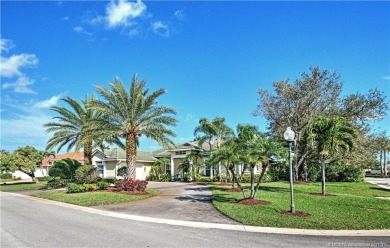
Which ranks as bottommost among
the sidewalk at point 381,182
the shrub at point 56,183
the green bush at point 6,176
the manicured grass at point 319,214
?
the green bush at point 6,176

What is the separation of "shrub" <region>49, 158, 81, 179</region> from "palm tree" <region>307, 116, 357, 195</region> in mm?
25356

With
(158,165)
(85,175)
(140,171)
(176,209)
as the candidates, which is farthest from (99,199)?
(140,171)

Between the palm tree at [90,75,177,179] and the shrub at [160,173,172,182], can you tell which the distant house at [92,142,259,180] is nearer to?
the shrub at [160,173,172,182]

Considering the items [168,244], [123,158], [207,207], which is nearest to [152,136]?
[207,207]

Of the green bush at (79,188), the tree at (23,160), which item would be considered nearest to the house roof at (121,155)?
the tree at (23,160)

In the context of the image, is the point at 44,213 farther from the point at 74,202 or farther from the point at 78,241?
the point at 78,241

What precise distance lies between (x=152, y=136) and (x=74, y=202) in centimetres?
784

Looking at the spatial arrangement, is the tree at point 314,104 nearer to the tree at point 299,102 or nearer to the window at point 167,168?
the tree at point 299,102

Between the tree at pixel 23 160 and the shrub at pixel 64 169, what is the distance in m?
7.06

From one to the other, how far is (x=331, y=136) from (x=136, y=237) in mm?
15156

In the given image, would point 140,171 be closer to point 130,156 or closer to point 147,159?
point 147,159

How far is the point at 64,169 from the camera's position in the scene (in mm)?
33625

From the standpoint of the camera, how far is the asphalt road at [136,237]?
28.8ft

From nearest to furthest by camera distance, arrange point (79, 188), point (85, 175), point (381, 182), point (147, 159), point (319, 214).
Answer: point (319, 214)
point (79, 188)
point (85, 175)
point (381, 182)
point (147, 159)
